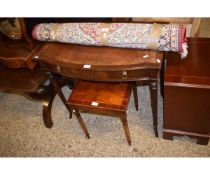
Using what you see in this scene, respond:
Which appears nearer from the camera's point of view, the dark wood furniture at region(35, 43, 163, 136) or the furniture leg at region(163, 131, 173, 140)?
the dark wood furniture at region(35, 43, 163, 136)

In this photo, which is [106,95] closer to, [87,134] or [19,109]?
[87,134]

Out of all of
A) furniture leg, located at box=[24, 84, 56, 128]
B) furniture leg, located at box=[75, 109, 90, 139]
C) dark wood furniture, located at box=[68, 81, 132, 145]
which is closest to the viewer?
dark wood furniture, located at box=[68, 81, 132, 145]

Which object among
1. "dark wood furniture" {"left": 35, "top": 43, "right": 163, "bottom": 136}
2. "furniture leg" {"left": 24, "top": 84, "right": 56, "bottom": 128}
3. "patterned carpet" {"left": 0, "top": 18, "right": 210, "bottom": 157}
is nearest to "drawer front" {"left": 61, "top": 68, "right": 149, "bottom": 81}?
"dark wood furniture" {"left": 35, "top": 43, "right": 163, "bottom": 136}

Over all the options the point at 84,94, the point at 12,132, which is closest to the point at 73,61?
the point at 84,94

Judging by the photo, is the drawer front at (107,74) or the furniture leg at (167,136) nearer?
the drawer front at (107,74)

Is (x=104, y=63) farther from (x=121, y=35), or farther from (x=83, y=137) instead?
(x=83, y=137)

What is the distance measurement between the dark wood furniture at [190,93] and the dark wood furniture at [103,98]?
0.27m

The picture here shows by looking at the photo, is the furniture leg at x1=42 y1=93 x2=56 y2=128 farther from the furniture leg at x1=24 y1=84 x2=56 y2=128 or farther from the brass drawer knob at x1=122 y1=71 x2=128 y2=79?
the brass drawer knob at x1=122 y1=71 x2=128 y2=79

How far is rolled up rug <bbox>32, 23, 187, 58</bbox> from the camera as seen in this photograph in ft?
4.05

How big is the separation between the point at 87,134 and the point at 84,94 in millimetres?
415

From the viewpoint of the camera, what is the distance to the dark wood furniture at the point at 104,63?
1.24 m

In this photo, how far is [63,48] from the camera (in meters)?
1.45

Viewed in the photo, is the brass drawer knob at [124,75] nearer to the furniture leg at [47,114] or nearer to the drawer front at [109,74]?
the drawer front at [109,74]

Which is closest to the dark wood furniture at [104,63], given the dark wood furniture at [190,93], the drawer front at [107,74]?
the drawer front at [107,74]
